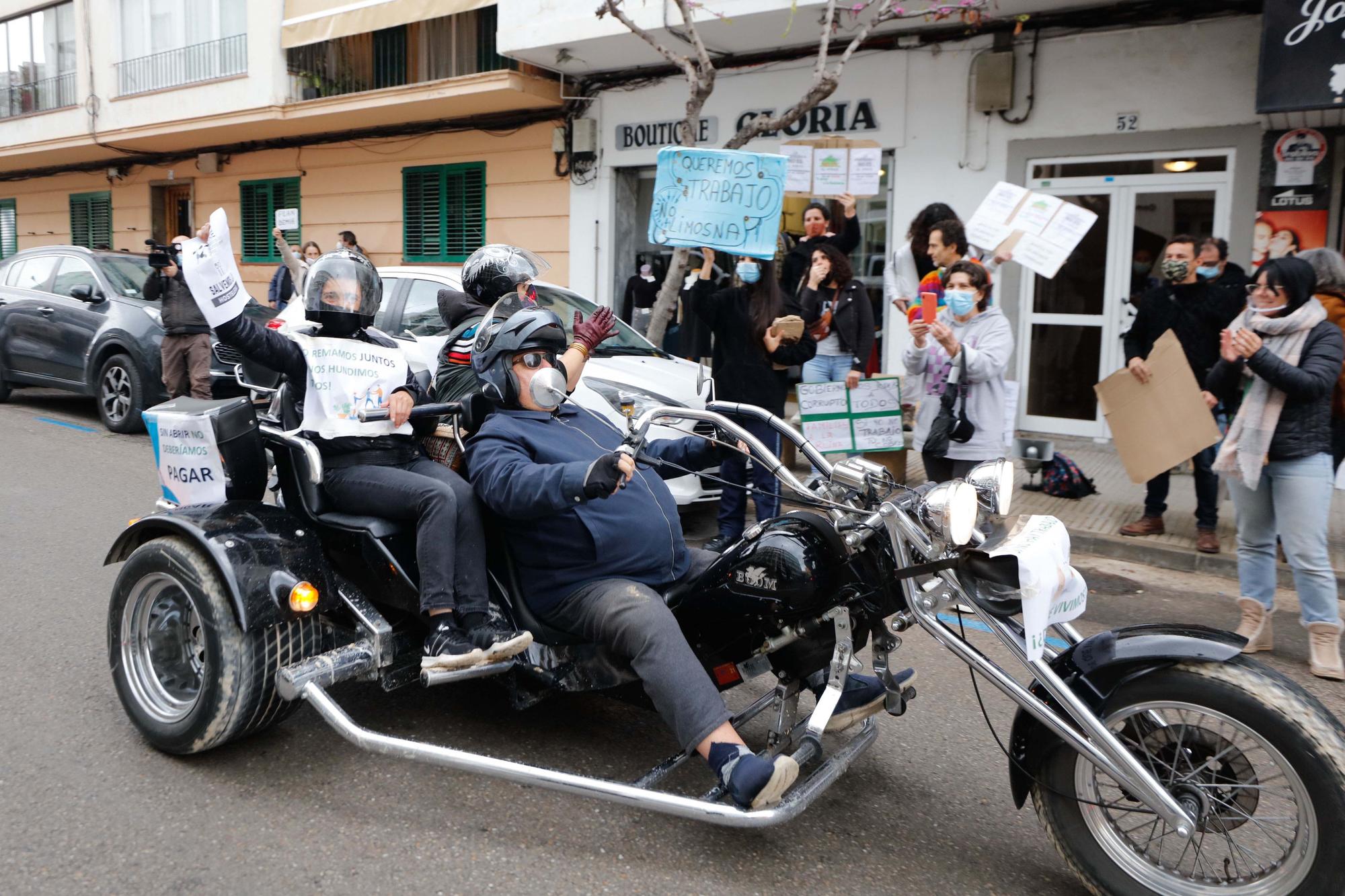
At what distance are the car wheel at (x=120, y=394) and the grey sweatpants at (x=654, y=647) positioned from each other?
27.1 feet

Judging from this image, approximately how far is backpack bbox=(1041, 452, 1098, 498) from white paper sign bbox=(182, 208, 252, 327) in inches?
248

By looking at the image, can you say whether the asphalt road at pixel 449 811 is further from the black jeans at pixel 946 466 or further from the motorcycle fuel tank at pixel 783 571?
the black jeans at pixel 946 466

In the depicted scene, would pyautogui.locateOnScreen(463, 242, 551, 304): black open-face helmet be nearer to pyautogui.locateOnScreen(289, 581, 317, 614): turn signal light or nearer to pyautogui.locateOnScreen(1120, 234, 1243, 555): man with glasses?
pyautogui.locateOnScreen(289, 581, 317, 614): turn signal light

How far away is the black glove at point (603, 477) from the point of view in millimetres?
2877

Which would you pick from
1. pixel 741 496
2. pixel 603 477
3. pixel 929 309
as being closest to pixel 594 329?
pixel 603 477

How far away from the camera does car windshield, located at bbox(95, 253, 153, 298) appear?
1077 centimetres

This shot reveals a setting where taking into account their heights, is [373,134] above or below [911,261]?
above

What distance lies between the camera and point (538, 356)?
11.3 ft

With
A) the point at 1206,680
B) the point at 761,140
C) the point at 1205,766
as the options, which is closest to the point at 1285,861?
the point at 1205,766

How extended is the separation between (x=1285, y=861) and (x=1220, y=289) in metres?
5.31

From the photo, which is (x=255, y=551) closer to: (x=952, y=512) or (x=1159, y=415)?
(x=952, y=512)

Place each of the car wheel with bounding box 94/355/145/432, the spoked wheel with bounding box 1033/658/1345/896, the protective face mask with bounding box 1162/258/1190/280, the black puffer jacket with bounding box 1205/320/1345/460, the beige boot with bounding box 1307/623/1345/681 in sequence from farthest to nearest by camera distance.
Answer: the car wheel with bounding box 94/355/145/432
the protective face mask with bounding box 1162/258/1190/280
the beige boot with bounding box 1307/623/1345/681
the black puffer jacket with bounding box 1205/320/1345/460
the spoked wheel with bounding box 1033/658/1345/896

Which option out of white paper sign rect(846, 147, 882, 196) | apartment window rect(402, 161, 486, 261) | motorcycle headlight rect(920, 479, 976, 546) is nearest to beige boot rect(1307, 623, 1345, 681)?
motorcycle headlight rect(920, 479, 976, 546)

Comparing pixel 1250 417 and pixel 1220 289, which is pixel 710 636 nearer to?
pixel 1250 417
